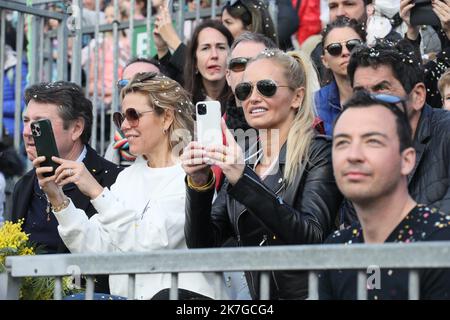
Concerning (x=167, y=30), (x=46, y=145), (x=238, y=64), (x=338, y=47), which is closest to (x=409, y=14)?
(x=338, y=47)

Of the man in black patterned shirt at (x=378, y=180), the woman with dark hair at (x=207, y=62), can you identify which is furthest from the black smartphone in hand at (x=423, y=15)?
the man in black patterned shirt at (x=378, y=180)

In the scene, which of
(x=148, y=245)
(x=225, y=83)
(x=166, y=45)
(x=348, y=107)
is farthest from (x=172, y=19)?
(x=348, y=107)

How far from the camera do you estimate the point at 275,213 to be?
191 inches

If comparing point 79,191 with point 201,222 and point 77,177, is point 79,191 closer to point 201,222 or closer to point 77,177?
point 77,177

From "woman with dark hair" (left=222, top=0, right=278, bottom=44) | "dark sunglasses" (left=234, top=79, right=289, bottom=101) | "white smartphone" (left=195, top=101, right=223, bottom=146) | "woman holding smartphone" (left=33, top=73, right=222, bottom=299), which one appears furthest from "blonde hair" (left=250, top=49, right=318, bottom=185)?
"woman with dark hair" (left=222, top=0, right=278, bottom=44)

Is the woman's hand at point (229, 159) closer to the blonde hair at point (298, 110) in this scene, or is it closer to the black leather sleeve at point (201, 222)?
the black leather sleeve at point (201, 222)

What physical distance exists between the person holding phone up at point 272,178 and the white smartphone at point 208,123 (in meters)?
0.04

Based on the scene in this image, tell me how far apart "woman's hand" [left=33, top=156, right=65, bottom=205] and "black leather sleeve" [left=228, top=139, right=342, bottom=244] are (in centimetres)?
132

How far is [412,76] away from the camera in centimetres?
529

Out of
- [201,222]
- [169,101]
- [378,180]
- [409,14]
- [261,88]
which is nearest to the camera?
[378,180]

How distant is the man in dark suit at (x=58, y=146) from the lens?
664cm

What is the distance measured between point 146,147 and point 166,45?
2785 millimetres

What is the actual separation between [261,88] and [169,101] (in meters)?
0.72
